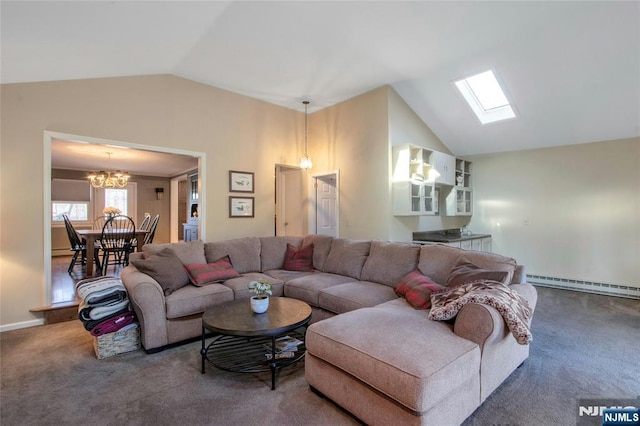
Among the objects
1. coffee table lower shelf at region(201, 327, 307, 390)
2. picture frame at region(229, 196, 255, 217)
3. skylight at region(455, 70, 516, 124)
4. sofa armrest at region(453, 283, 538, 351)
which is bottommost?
coffee table lower shelf at region(201, 327, 307, 390)

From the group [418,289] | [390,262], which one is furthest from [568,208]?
[418,289]

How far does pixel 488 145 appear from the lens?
565cm

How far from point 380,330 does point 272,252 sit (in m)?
2.53

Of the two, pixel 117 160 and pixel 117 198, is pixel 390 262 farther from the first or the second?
pixel 117 198

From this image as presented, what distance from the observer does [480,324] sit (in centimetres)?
178

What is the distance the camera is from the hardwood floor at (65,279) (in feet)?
12.2

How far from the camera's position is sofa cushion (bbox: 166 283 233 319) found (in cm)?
277

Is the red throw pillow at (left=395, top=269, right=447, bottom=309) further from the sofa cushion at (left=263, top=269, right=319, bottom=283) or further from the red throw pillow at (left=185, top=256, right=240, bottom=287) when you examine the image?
the red throw pillow at (left=185, top=256, right=240, bottom=287)

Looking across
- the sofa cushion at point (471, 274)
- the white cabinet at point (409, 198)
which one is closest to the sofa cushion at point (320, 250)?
the white cabinet at point (409, 198)

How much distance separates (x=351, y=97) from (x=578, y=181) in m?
3.99

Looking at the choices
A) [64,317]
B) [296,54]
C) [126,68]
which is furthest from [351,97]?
[64,317]

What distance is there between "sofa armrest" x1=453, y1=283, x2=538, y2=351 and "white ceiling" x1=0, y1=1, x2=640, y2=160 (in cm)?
273

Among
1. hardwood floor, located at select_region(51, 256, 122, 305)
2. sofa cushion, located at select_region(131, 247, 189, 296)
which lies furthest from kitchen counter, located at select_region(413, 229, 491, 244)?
hardwood floor, located at select_region(51, 256, 122, 305)

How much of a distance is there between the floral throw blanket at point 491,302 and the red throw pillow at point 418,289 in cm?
11
